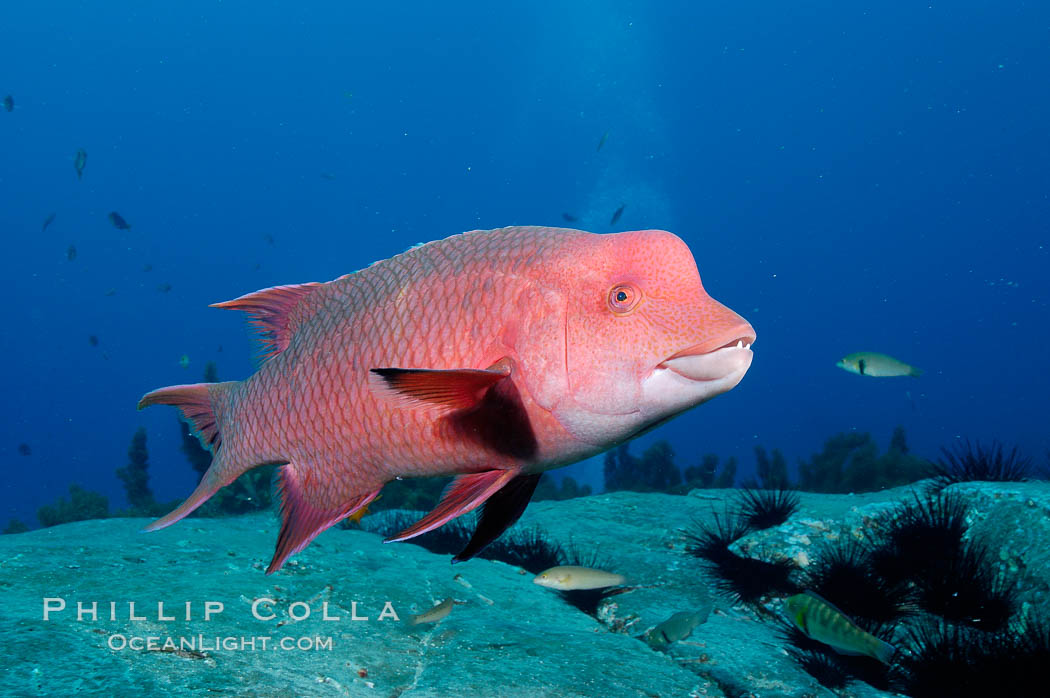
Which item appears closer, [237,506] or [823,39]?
[237,506]

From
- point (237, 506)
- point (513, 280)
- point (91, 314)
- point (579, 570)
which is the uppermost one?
point (91, 314)

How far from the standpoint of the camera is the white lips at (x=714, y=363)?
138 cm

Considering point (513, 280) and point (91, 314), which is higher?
point (91, 314)

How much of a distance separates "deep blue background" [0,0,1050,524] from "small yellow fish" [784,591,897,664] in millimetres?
59067

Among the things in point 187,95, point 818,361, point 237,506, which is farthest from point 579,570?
point 818,361

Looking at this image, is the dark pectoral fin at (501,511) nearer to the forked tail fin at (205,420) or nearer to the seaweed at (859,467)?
the forked tail fin at (205,420)

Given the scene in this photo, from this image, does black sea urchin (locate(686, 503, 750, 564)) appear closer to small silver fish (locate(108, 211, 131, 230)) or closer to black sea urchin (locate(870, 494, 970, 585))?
black sea urchin (locate(870, 494, 970, 585))

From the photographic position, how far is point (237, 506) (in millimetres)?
10719

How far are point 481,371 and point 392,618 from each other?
3.04 meters

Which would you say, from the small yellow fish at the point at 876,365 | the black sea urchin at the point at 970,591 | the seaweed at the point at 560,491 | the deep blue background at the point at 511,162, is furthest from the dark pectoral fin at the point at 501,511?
the deep blue background at the point at 511,162

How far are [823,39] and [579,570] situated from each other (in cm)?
9106

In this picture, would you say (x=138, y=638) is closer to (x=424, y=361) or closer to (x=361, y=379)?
(x=361, y=379)

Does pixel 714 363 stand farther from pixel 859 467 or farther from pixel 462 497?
pixel 859 467

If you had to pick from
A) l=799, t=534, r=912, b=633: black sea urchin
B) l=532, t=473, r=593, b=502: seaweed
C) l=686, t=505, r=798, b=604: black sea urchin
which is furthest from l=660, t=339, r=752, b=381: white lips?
l=532, t=473, r=593, b=502: seaweed
